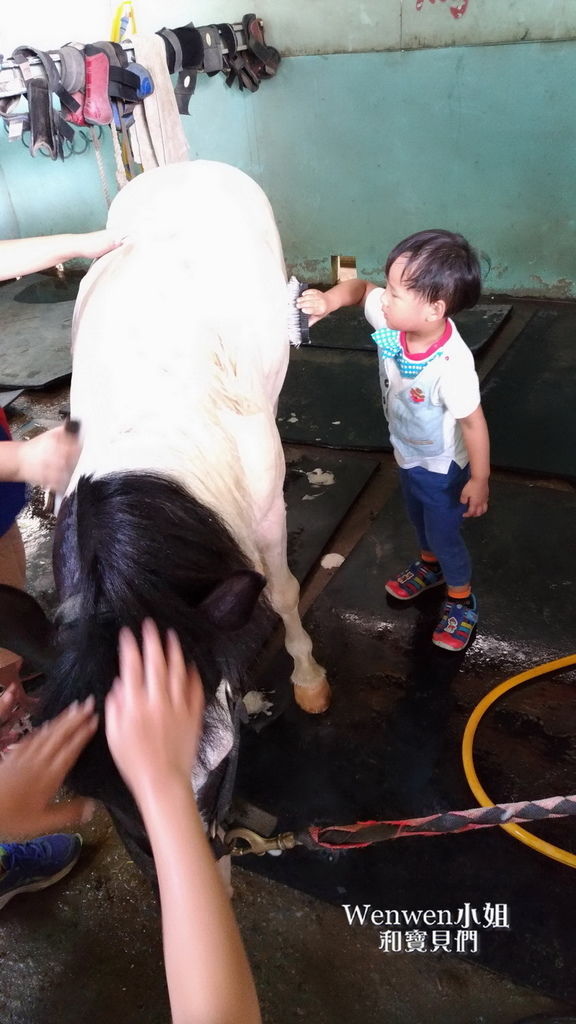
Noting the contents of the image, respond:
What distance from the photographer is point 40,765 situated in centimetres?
87

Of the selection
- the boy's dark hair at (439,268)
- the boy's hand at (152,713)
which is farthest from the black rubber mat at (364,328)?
the boy's hand at (152,713)

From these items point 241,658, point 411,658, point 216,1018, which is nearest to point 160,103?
point 411,658

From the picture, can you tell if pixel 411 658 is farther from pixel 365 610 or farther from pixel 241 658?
pixel 241 658

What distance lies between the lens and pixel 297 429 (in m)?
3.42

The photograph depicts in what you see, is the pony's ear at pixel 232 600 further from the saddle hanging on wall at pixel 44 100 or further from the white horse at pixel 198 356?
the saddle hanging on wall at pixel 44 100

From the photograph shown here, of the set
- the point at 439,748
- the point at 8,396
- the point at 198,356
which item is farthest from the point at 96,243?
the point at 8,396

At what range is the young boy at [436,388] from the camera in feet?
5.35

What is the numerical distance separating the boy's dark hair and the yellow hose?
1100mm

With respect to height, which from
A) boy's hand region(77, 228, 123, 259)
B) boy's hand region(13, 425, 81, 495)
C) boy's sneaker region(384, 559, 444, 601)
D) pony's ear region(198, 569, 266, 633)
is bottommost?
boy's sneaker region(384, 559, 444, 601)

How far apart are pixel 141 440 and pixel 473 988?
1.36 m

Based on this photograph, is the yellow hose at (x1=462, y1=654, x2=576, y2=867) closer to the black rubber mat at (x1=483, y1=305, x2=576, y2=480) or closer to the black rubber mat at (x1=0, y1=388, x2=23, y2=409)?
the black rubber mat at (x1=483, y1=305, x2=576, y2=480)

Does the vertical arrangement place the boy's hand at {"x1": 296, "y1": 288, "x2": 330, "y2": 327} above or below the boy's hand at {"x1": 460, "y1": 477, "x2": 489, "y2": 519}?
above

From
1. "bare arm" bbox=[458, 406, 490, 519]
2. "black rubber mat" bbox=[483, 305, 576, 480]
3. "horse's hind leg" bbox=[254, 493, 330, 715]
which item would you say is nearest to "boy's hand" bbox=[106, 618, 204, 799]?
"horse's hind leg" bbox=[254, 493, 330, 715]

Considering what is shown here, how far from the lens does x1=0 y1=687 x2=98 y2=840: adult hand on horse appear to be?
86 centimetres
